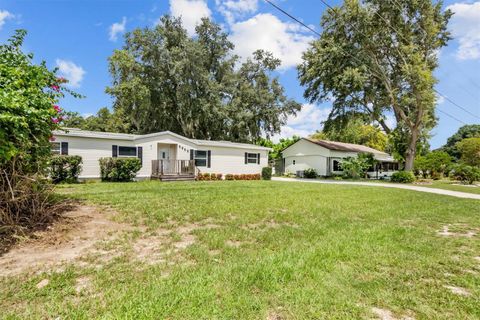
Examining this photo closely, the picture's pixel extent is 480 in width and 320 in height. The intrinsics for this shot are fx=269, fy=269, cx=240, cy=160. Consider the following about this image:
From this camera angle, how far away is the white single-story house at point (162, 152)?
47.2 feet

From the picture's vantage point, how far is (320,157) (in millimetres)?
26391

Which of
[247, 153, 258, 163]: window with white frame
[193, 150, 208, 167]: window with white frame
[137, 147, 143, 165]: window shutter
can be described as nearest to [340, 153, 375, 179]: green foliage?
[247, 153, 258, 163]: window with white frame

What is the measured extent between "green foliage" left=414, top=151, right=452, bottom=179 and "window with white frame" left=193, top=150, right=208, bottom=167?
23001 millimetres

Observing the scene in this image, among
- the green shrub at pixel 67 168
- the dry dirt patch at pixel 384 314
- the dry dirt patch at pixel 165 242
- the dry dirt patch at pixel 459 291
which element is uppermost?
the green shrub at pixel 67 168

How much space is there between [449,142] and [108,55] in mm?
59559

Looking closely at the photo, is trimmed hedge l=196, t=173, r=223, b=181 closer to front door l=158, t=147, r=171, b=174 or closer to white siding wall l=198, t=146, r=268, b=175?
white siding wall l=198, t=146, r=268, b=175

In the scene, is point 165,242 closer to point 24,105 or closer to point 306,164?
point 24,105

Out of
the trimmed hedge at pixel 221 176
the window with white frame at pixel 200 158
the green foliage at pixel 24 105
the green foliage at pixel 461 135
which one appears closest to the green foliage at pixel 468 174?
the trimmed hedge at pixel 221 176

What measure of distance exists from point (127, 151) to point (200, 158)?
4.79 meters

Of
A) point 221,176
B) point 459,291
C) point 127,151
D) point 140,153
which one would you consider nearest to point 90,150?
point 127,151

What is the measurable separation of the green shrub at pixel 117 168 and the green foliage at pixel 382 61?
54.3ft

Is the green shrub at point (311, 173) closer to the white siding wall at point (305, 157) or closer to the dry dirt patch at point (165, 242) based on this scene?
the white siding wall at point (305, 157)

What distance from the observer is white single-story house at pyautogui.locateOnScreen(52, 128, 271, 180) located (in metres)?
14.4

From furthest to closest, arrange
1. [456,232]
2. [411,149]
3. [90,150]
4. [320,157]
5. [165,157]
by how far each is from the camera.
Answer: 1. [320,157]
2. [411,149]
3. [165,157]
4. [90,150]
5. [456,232]
